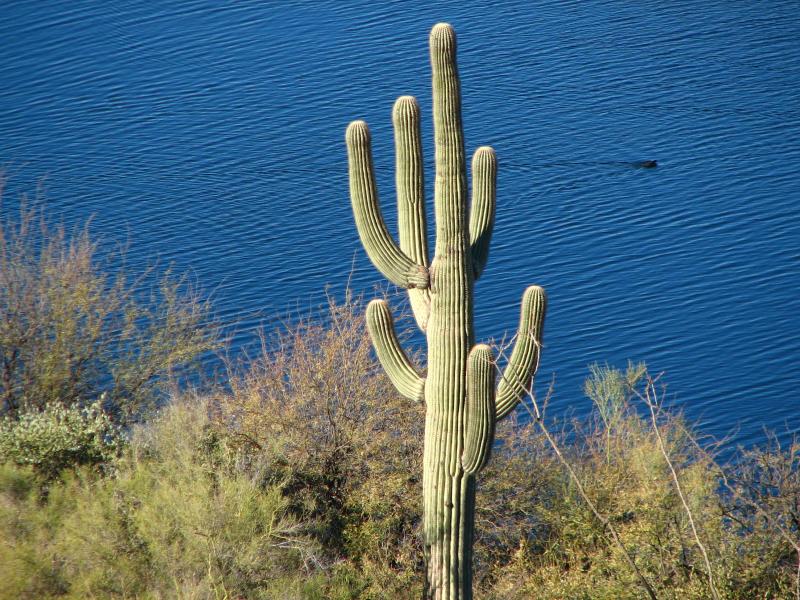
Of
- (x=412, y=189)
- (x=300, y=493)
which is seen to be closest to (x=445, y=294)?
(x=412, y=189)

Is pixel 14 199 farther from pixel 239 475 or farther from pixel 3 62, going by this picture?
pixel 239 475

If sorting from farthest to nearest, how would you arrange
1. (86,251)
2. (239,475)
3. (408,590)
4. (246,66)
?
1. (246,66)
2. (86,251)
3. (408,590)
4. (239,475)

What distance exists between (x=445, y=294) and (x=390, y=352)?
2.68 feet

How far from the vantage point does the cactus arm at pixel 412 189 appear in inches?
359

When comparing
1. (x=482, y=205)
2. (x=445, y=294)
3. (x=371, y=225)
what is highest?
(x=482, y=205)

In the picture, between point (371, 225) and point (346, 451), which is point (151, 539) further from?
point (346, 451)

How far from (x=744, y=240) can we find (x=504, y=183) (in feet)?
22.7

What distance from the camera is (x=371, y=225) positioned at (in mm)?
9219

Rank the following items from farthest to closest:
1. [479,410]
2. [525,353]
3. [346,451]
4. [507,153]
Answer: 1. [507,153]
2. [346,451]
3. [525,353]
4. [479,410]

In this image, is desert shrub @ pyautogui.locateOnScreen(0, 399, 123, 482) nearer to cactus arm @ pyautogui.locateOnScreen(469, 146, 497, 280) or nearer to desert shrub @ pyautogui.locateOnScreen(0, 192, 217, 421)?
desert shrub @ pyautogui.locateOnScreen(0, 192, 217, 421)

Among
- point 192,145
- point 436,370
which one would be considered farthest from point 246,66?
point 436,370

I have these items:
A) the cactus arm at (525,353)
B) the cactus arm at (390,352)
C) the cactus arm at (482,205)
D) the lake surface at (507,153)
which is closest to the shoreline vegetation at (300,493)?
the cactus arm at (525,353)

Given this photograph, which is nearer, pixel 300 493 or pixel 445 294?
pixel 445 294

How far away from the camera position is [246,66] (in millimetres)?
40094
